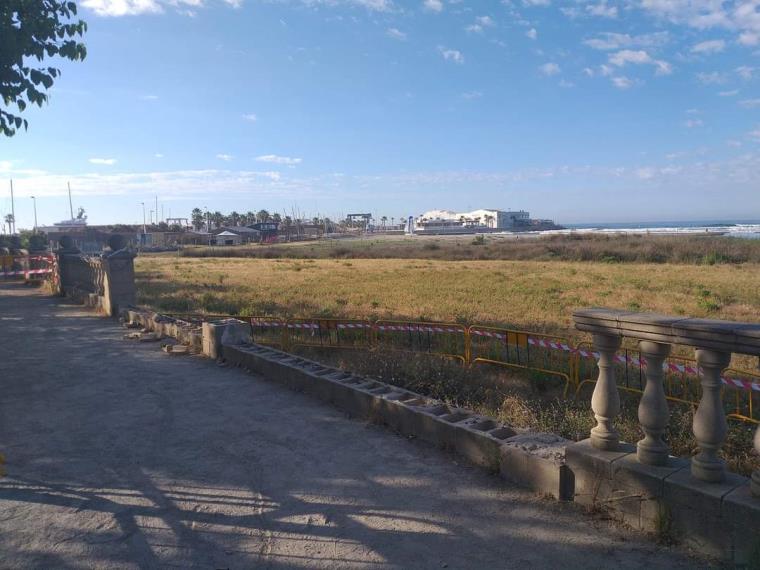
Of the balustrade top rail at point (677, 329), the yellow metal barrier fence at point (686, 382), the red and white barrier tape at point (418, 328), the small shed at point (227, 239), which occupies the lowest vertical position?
the yellow metal barrier fence at point (686, 382)

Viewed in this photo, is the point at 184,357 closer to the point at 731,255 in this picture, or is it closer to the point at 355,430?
the point at 355,430

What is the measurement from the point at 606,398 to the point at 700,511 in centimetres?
89

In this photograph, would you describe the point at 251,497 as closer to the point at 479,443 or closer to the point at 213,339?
the point at 479,443

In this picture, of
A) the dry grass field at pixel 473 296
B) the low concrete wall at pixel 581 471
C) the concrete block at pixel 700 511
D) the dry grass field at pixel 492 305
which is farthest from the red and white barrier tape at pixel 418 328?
the concrete block at pixel 700 511

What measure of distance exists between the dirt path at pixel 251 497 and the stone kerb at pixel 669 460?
0.19 meters

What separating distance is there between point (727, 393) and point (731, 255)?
132 ft

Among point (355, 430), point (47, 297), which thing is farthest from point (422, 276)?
point (355, 430)

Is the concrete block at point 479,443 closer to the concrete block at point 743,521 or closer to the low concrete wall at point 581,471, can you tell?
the low concrete wall at point 581,471

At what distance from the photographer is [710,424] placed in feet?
11.3

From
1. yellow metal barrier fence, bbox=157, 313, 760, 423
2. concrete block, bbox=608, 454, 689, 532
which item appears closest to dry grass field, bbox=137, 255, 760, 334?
yellow metal barrier fence, bbox=157, 313, 760, 423

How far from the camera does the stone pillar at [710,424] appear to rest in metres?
3.42

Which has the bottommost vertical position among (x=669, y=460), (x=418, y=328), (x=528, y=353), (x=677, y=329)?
(x=528, y=353)

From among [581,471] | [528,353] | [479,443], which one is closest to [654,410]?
[581,471]

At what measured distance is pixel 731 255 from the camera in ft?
143
